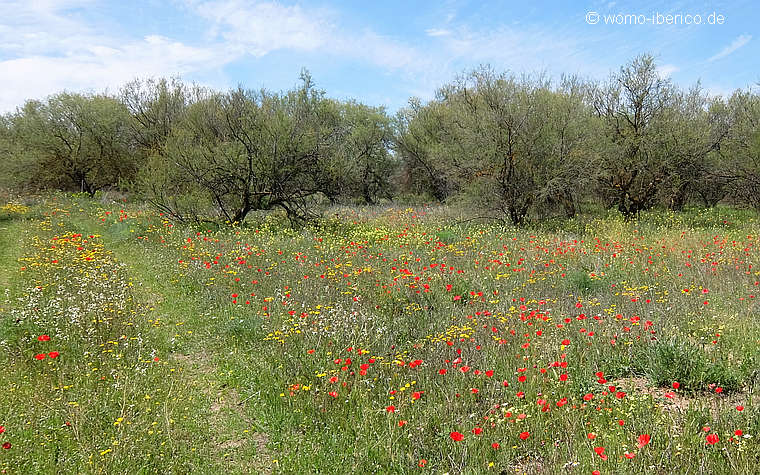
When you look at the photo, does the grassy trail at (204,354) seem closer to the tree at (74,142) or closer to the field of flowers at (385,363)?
the field of flowers at (385,363)

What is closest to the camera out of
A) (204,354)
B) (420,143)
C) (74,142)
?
(204,354)

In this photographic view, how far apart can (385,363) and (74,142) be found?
2748 centimetres

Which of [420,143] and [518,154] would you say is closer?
[518,154]

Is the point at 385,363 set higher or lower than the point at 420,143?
lower

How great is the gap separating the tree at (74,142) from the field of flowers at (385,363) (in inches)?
734

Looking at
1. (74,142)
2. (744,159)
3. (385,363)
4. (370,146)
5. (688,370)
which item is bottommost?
→ (385,363)

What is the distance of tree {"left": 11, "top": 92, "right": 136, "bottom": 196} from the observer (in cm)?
2461

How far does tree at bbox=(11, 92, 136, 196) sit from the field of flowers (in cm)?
1865

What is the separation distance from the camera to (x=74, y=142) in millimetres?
25609

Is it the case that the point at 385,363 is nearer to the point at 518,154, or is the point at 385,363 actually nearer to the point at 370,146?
the point at 518,154

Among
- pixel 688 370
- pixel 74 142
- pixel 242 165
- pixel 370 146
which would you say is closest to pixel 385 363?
pixel 688 370

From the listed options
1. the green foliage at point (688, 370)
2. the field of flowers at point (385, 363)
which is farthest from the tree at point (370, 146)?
the green foliage at point (688, 370)

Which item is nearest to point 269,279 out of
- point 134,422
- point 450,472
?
point 134,422

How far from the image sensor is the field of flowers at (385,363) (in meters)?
3.40
